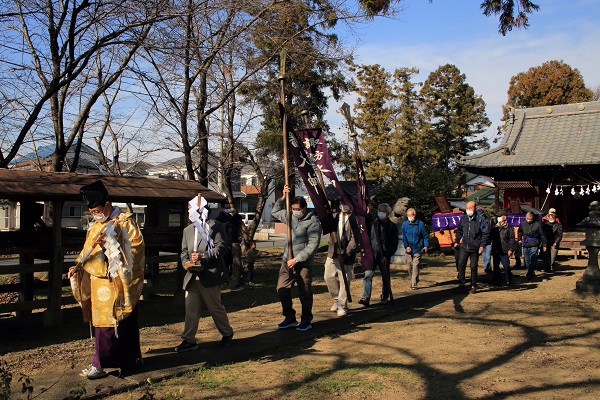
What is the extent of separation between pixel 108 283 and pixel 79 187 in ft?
9.75

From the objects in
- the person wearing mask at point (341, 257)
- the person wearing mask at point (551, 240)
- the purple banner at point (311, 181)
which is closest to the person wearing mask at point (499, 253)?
the person wearing mask at point (551, 240)

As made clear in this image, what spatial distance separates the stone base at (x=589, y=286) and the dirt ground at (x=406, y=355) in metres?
0.16

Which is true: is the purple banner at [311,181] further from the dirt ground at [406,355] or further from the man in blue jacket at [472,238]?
the man in blue jacket at [472,238]

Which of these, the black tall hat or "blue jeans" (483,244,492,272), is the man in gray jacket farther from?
"blue jeans" (483,244,492,272)

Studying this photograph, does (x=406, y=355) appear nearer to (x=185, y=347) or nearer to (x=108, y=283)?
(x=185, y=347)

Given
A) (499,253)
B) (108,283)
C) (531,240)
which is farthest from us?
(531,240)

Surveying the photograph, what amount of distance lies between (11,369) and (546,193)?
19.5 metres

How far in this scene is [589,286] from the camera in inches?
396

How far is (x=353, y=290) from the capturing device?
11867mm

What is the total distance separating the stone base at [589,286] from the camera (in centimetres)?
1001

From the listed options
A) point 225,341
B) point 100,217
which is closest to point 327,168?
point 225,341

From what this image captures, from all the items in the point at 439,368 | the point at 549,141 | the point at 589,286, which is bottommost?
Result: the point at 439,368

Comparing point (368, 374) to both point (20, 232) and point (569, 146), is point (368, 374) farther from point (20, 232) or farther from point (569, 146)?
point (569, 146)

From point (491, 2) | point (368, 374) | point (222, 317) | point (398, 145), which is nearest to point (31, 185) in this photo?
point (222, 317)
